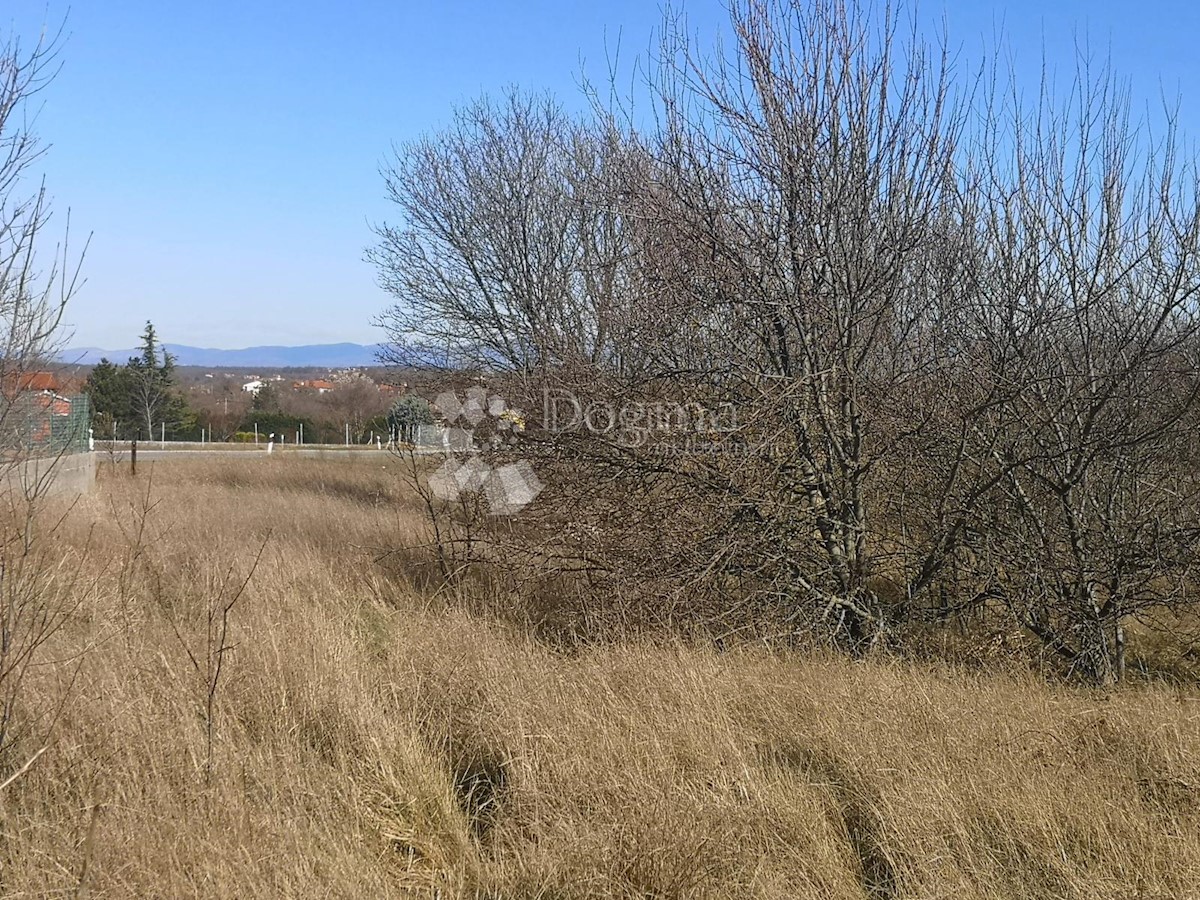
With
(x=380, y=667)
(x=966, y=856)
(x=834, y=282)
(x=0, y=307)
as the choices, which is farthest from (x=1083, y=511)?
(x=0, y=307)

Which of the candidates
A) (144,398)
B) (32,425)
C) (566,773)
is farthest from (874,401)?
(144,398)

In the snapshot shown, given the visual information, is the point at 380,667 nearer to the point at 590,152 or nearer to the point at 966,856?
the point at 966,856

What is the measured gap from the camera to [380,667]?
15.6 feet

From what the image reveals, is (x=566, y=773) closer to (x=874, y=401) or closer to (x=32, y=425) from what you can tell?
(x=874, y=401)

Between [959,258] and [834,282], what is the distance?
3.84ft

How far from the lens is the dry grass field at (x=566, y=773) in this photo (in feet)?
9.11

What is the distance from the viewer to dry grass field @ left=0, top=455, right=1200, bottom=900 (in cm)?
278

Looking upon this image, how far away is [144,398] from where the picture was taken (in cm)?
4012

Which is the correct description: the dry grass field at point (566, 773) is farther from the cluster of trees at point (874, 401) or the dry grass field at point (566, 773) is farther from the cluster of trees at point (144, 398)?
the cluster of trees at point (144, 398)

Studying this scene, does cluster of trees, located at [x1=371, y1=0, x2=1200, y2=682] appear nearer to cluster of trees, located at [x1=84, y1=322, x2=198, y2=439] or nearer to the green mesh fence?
the green mesh fence

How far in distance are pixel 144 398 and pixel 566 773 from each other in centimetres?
4207

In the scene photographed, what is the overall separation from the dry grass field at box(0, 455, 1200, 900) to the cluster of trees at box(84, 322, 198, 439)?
3844 centimetres

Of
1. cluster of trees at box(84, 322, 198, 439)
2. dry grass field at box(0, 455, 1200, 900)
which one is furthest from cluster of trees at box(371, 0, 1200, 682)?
cluster of trees at box(84, 322, 198, 439)

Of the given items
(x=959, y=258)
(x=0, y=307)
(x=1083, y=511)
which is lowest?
(x=1083, y=511)
